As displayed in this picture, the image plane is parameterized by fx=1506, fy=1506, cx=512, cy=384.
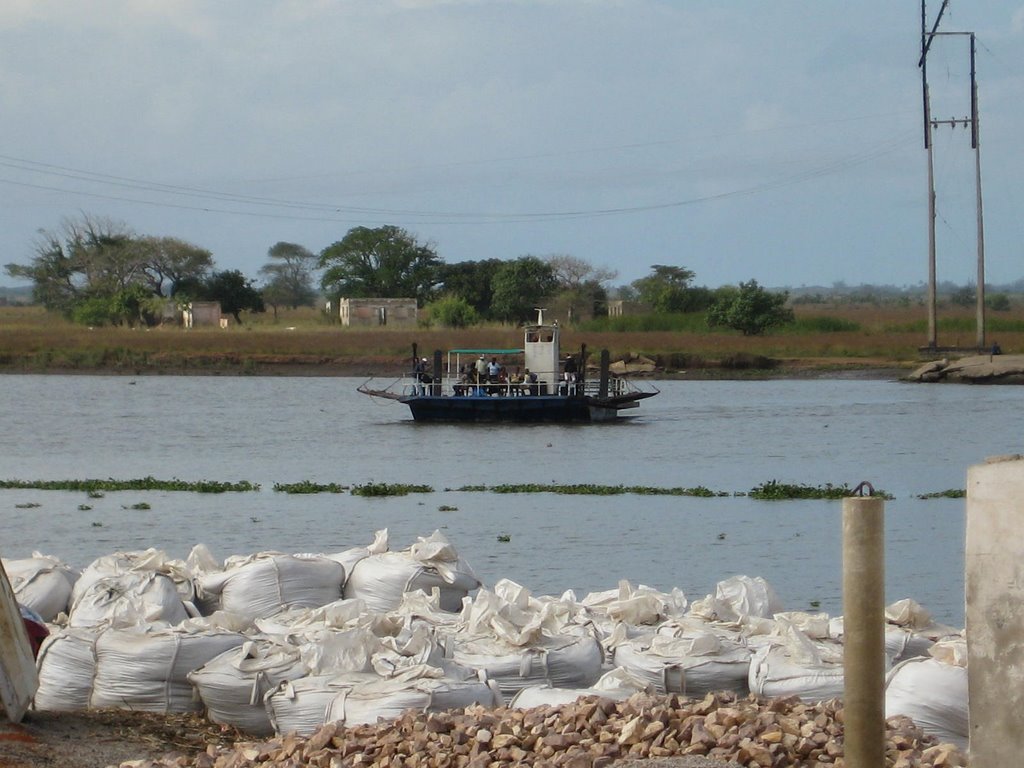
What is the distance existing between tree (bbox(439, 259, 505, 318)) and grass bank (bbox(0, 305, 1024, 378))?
934 cm

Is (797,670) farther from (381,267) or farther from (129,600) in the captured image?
(381,267)

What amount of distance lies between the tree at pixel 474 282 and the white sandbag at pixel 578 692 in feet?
253

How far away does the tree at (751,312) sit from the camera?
71.4 meters

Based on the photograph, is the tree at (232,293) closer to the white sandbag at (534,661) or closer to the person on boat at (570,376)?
the person on boat at (570,376)

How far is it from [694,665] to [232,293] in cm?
8610

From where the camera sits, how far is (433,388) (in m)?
40.6

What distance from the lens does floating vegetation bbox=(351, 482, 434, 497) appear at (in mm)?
21219

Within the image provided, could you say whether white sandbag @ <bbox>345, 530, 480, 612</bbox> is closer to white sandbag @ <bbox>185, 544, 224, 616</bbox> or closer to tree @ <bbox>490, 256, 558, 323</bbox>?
white sandbag @ <bbox>185, 544, 224, 616</bbox>

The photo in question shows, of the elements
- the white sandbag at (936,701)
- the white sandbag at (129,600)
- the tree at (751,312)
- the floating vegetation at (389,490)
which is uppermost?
the tree at (751,312)

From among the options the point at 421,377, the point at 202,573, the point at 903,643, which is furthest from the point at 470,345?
the point at 903,643

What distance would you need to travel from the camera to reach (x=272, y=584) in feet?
29.3

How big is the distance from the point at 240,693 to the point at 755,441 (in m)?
27.6

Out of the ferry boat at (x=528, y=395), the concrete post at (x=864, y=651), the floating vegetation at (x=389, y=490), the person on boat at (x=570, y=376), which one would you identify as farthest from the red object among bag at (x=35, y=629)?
the person on boat at (x=570, y=376)

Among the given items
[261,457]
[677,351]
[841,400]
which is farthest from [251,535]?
[677,351]
